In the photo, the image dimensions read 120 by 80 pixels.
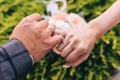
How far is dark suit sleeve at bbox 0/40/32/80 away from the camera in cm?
171

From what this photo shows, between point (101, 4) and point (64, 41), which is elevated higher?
point (64, 41)

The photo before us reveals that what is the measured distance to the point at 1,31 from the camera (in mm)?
3350

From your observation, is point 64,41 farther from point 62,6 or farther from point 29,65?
point 62,6

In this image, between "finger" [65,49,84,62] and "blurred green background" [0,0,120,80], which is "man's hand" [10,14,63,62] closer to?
"finger" [65,49,84,62]

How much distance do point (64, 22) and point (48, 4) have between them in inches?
16.8

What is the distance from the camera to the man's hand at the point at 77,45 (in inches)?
88.1

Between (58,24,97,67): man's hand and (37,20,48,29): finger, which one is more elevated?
(37,20,48,29): finger

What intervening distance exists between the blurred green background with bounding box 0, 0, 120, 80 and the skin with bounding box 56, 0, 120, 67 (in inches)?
30.8

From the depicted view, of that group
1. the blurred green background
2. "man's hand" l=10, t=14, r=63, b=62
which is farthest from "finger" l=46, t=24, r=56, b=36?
the blurred green background

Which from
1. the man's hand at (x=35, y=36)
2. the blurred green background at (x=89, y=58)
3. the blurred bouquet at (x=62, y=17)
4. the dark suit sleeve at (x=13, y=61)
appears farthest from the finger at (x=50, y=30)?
the blurred green background at (x=89, y=58)

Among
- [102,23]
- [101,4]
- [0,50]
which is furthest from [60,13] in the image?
[0,50]

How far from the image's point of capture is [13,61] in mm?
1747

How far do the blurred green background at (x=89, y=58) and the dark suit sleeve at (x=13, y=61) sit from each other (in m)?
1.30

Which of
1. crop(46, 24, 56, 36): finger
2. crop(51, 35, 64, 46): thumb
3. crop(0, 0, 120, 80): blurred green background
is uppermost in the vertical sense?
crop(46, 24, 56, 36): finger
